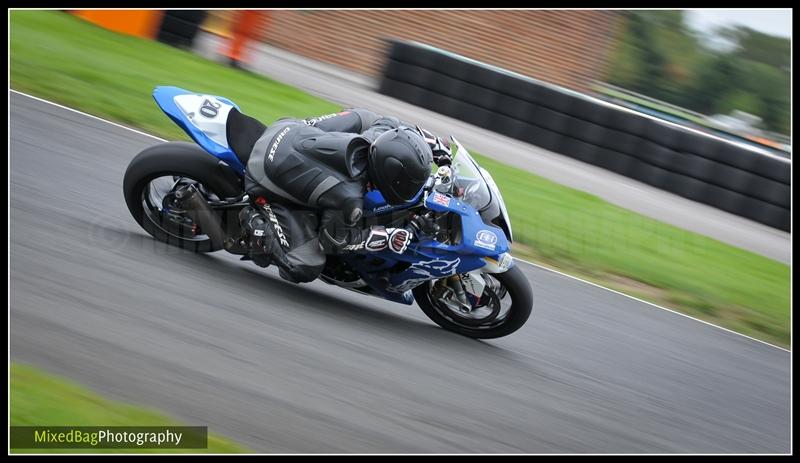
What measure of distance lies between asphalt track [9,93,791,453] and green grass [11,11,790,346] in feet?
4.04

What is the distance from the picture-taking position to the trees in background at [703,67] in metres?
19.1

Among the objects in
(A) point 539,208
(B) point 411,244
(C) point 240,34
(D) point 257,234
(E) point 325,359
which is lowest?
(A) point 539,208

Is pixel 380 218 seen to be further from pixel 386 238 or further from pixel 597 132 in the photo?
pixel 597 132

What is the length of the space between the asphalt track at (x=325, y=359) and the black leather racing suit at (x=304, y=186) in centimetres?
34

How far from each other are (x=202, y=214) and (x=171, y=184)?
1.34ft

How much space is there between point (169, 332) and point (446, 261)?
174 cm

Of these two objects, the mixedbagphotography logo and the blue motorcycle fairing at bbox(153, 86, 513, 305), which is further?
the blue motorcycle fairing at bbox(153, 86, 513, 305)

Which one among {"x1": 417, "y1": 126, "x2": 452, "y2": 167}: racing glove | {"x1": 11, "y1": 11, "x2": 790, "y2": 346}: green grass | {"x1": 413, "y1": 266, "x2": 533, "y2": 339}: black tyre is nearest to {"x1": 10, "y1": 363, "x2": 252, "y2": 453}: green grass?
{"x1": 413, "y1": 266, "x2": 533, "y2": 339}: black tyre

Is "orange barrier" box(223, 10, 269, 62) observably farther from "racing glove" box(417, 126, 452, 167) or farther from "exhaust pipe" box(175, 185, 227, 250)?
"racing glove" box(417, 126, 452, 167)

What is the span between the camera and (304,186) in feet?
17.3

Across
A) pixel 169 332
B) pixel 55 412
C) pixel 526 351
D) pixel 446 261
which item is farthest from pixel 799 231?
pixel 55 412

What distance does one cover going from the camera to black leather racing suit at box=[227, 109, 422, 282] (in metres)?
5.23

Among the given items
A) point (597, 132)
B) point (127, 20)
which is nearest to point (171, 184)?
point (127, 20)

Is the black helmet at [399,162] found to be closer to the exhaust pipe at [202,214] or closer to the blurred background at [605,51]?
the exhaust pipe at [202,214]
